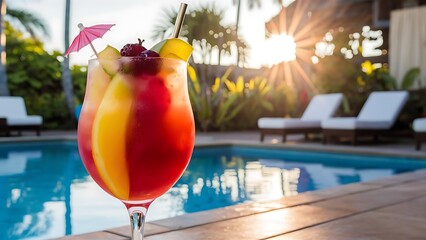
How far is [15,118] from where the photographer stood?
11289 millimetres

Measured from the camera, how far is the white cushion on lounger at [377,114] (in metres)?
8.91

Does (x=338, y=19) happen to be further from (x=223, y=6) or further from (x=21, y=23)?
(x=21, y=23)

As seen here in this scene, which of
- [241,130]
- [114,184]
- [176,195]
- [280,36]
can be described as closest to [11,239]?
[176,195]

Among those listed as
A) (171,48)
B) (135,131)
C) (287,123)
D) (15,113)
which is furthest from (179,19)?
(15,113)

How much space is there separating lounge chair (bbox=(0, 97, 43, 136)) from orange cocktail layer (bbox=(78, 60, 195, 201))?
10.6 metres

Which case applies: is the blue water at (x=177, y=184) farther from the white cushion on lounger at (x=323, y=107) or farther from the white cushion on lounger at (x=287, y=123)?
the white cushion on lounger at (x=323, y=107)

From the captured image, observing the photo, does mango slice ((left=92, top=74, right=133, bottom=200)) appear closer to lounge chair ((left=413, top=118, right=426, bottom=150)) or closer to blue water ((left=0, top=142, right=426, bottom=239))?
blue water ((left=0, top=142, right=426, bottom=239))

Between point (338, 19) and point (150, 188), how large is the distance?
15880 millimetres

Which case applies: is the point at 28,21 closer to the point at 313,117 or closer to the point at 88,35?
the point at 313,117

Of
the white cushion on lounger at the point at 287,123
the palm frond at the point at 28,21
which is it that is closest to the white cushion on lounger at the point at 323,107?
the white cushion on lounger at the point at 287,123

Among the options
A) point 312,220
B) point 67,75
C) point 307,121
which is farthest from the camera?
point 67,75

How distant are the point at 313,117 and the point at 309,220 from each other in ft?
26.3

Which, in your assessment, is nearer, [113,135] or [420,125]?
[113,135]

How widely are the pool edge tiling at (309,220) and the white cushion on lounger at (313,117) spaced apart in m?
6.29
